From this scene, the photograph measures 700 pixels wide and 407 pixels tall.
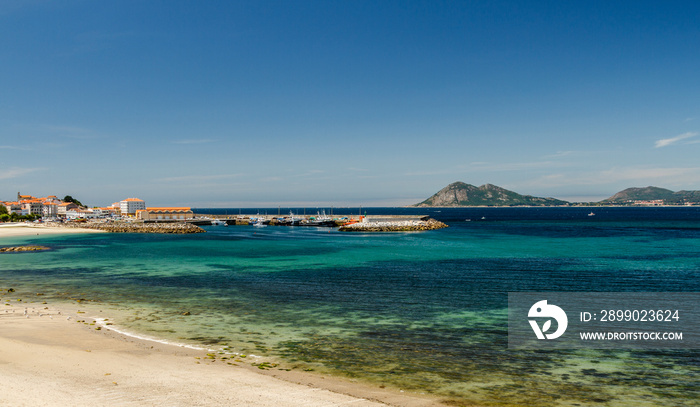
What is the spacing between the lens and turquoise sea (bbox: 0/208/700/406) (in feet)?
37.9

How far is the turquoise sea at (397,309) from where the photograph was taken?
11562 millimetres

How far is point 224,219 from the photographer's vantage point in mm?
140500

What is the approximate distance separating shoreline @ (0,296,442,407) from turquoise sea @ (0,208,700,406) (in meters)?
0.96

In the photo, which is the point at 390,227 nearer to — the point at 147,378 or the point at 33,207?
the point at 147,378

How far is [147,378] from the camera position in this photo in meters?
11.0

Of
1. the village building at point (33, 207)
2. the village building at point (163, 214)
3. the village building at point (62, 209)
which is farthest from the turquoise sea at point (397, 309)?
the village building at point (33, 207)

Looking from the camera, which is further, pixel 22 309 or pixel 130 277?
pixel 130 277

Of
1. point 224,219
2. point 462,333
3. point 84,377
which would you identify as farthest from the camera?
point 224,219

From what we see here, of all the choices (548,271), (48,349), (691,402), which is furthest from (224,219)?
(691,402)

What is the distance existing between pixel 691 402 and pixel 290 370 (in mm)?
10215

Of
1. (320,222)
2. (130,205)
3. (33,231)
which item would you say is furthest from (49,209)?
(320,222)

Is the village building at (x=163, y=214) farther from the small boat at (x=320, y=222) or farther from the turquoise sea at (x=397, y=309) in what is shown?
the turquoise sea at (x=397, y=309)

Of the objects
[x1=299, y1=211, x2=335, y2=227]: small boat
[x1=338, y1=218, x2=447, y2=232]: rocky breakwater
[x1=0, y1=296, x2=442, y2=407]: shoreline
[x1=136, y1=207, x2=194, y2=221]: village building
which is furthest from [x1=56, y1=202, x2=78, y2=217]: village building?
[x1=0, y1=296, x2=442, y2=407]: shoreline

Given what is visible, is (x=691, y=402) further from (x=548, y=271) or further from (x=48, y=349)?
(x=548, y=271)
